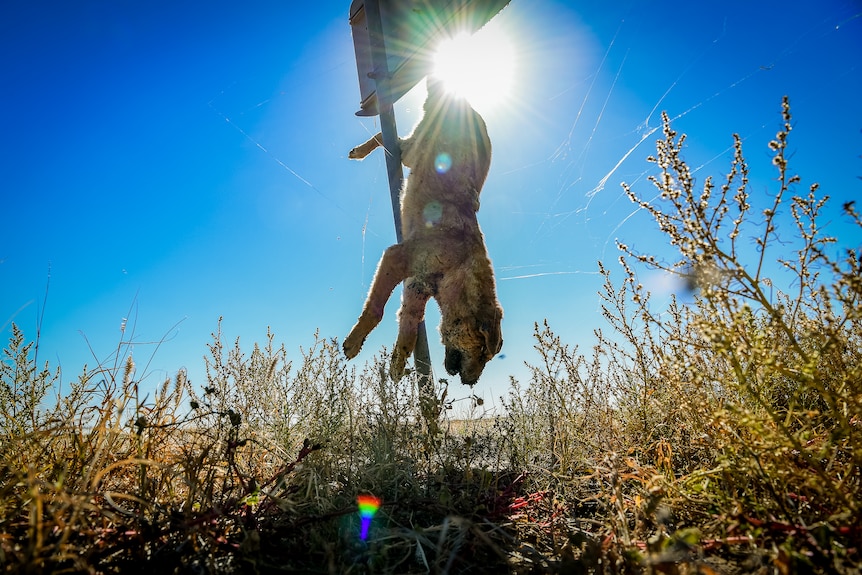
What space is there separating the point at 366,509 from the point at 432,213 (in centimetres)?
239

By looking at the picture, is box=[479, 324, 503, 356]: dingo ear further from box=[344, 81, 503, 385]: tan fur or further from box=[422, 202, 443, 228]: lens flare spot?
box=[422, 202, 443, 228]: lens flare spot

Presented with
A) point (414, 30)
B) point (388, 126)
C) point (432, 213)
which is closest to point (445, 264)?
point (432, 213)

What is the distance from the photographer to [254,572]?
1383 millimetres

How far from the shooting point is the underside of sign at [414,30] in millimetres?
4100

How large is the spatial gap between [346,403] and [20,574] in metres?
1.72

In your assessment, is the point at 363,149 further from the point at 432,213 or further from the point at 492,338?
the point at 492,338

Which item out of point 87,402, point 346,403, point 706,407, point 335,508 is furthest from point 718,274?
point 87,402

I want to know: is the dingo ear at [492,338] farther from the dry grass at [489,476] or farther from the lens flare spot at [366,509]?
the lens flare spot at [366,509]

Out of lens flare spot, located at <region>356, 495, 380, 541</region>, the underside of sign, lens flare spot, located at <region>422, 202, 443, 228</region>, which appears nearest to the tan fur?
lens flare spot, located at <region>422, 202, 443, 228</region>

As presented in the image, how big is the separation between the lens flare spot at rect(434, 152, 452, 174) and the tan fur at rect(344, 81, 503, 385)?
0.01 metres

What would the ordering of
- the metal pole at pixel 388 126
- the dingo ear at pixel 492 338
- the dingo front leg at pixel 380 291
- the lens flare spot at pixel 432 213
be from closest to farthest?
1. the dingo ear at pixel 492 338
2. the dingo front leg at pixel 380 291
3. the lens flare spot at pixel 432 213
4. the metal pole at pixel 388 126

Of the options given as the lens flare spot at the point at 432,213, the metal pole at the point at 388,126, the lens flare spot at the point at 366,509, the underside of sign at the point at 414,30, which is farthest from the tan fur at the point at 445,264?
the lens flare spot at the point at 366,509

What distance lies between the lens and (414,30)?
4340mm

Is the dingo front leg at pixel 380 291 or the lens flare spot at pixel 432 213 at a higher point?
the lens flare spot at pixel 432 213
